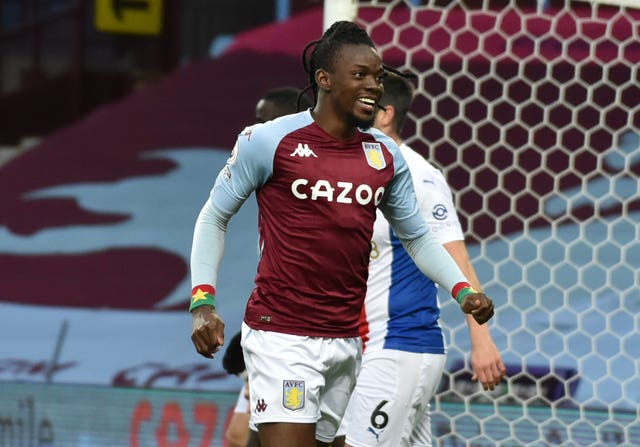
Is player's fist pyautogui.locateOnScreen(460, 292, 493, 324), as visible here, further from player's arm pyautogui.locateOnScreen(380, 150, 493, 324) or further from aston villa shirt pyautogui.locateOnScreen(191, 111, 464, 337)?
aston villa shirt pyautogui.locateOnScreen(191, 111, 464, 337)

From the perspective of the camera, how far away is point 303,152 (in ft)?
11.7

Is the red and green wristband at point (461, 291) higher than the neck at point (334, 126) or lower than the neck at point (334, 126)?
lower

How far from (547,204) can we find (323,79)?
16.6 feet

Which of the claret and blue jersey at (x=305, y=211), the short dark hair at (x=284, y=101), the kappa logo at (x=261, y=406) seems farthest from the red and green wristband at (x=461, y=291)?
the short dark hair at (x=284, y=101)

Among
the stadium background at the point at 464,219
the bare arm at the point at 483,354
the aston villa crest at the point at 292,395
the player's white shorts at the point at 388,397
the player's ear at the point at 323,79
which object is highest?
the player's ear at the point at 323,79

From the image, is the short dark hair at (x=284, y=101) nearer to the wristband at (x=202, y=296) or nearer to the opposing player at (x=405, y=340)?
the opposing player at (x=405, y=340)

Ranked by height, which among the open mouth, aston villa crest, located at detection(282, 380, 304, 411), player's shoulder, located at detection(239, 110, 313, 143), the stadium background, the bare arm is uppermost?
the open mouth

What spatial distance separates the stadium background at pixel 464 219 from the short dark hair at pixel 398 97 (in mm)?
1166

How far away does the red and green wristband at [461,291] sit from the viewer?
3578 millimetres

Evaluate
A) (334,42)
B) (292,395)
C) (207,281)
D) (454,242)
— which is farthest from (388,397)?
(334,42)

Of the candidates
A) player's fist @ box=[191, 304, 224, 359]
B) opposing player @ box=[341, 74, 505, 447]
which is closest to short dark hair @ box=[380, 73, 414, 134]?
opposing player @ box=[341, 74, 505, 447]

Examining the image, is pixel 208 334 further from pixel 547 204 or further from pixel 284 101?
pixel 547 204

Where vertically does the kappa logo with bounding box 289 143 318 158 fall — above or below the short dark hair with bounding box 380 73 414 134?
above

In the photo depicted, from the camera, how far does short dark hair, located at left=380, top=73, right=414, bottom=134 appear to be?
473 cm
